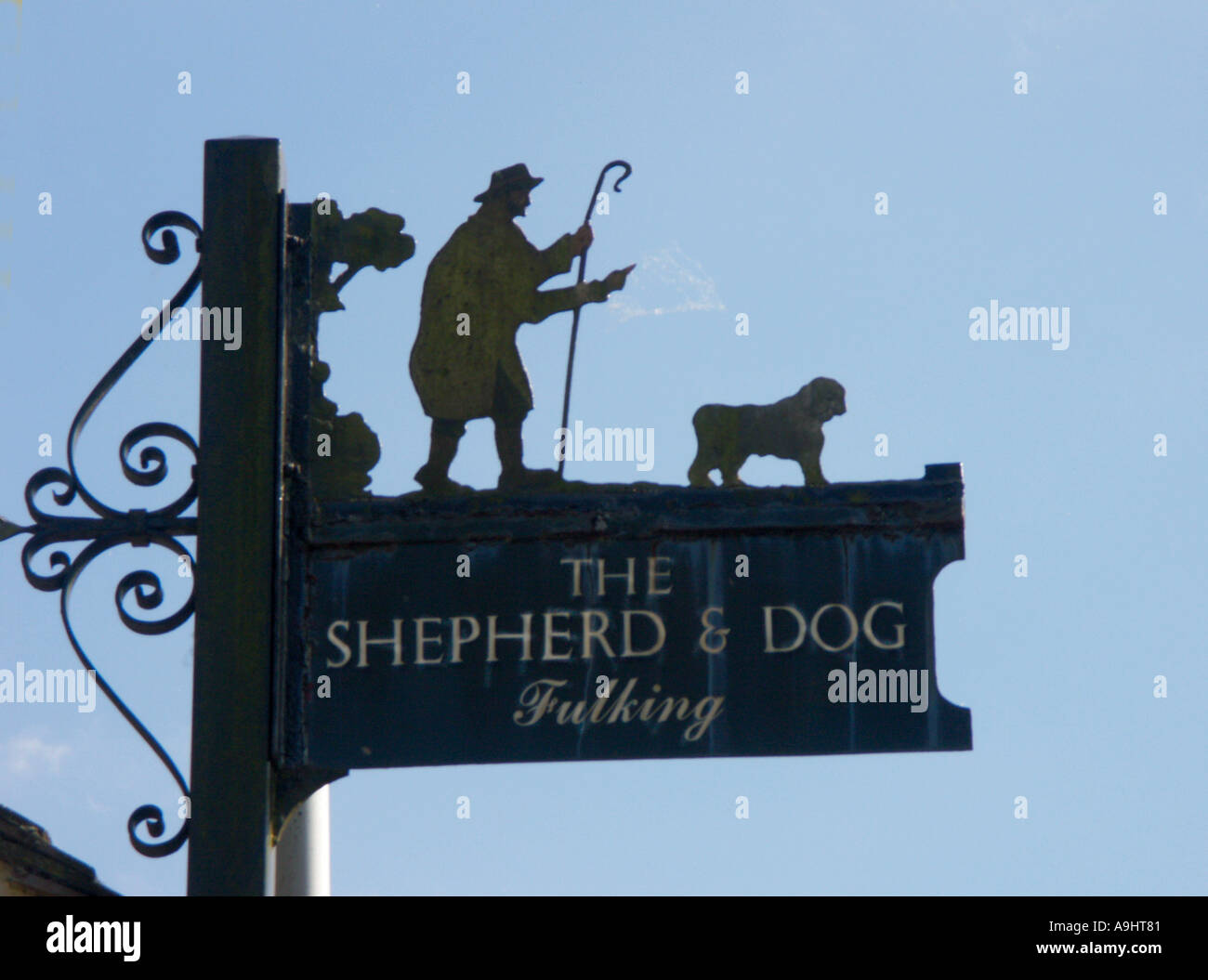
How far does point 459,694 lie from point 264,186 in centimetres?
207

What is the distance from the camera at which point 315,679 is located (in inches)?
291

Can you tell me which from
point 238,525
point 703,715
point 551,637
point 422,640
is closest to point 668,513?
point 551,637

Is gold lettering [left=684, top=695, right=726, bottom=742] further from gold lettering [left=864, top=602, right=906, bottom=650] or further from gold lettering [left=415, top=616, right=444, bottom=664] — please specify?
gold lettering [left=415, top=616, right=444, bottom=664]

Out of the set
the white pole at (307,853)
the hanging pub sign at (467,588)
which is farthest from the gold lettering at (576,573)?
the white pole at (307,853)

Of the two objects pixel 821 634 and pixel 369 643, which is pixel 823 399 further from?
pixel 369 643

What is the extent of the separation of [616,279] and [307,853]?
2682 millimetres

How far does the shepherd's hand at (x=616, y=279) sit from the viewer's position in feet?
25.9

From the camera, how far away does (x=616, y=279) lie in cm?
790

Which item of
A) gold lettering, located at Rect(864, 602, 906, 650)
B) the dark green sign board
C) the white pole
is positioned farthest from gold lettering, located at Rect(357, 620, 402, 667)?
gold lettering, located at Rect(864, 602, 906, 650)

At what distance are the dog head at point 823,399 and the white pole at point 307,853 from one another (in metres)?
2.40
